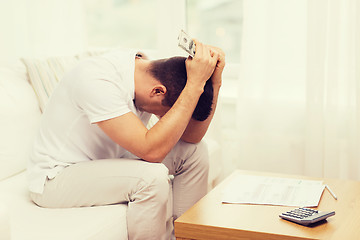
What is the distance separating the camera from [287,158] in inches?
103

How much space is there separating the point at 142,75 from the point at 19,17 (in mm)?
1534

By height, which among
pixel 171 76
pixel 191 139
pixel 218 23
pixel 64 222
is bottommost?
pixel 64 222

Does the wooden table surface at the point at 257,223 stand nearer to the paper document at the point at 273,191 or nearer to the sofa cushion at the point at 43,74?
the paper document at the point at 273,191

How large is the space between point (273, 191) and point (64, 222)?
626 millimetres

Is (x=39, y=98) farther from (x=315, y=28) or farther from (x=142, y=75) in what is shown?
(x=315, y=28)

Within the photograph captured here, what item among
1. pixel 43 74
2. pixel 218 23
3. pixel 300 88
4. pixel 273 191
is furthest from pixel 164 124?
pixel 218 23

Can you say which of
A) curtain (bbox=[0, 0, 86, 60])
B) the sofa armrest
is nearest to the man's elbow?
the sofa armrest

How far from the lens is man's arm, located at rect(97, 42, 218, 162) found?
1520mm

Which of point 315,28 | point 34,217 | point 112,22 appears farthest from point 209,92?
point 112,22

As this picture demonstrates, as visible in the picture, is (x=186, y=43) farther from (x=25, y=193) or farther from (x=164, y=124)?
(x=25, y=193)

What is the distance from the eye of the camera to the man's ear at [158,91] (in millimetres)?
1609

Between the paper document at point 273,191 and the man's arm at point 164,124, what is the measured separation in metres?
0.25

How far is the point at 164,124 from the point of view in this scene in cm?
157

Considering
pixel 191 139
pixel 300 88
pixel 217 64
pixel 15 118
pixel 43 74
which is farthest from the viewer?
pixel 300 88
